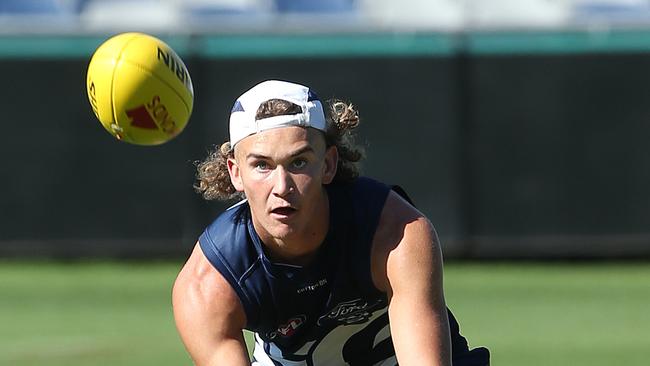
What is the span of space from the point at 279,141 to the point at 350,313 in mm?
910

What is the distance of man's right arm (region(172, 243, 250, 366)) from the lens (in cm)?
572

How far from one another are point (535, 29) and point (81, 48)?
→ 15.4ft

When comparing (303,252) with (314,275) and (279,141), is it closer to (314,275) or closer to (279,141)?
(314,275)

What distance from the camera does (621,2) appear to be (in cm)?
1892

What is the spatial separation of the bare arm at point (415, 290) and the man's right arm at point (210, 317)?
1.95 feet

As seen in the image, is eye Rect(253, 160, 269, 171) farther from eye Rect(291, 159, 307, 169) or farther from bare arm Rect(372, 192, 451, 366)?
bare arm Rect(372, 192, 451, 366)

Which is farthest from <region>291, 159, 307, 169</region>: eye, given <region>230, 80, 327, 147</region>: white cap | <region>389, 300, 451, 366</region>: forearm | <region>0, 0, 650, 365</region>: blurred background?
<region>0, 0, 650, 365</region>: blurred background

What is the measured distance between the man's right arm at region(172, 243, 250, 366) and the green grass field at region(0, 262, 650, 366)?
4854 millimetres

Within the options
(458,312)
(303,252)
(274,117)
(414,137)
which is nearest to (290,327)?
(303,252)

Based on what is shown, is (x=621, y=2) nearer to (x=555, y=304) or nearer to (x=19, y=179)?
(x=555, y=304)

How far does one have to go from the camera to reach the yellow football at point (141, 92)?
6.44m

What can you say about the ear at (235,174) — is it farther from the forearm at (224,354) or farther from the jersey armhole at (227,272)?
the forearm at (224,354)

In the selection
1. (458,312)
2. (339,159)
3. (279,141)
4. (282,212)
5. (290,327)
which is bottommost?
(458,312)

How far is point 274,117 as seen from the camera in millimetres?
5582
